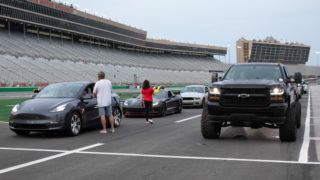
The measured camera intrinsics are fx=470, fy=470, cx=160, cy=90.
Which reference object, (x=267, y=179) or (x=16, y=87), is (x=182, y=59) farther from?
(x=267, y=179)

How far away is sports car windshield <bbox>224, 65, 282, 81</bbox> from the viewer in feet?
38.6

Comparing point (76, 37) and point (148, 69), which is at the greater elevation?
point (76, 37)

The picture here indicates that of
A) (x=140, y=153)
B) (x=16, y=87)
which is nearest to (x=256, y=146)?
(x=140, y=153)

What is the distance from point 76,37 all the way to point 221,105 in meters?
74.4

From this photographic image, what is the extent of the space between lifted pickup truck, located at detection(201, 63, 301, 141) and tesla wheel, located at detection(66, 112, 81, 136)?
3.49 meters

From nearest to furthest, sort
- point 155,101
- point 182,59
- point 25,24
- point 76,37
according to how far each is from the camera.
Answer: point 155,101 → point 25,24 → point 76,37 → point 182,59

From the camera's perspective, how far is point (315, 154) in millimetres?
9133

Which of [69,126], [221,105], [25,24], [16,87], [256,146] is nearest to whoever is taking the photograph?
[256,146]

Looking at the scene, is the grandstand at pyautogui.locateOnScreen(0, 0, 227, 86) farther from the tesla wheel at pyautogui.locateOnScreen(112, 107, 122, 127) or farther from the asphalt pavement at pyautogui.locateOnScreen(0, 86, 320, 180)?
the asphalt pavement at pyautogui.locateOnScreen(0, 86, 320, 180)

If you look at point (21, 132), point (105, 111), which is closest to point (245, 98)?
point (105, 111)

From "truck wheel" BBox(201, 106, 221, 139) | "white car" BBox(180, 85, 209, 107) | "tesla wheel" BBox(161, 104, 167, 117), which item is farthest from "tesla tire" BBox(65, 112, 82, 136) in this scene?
"white car" BBox(180, 85, 209, 107)

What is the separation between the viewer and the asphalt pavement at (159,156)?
284 inches

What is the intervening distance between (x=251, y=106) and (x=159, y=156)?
293cm

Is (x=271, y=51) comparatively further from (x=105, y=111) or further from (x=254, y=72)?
(x=254, y=72)
